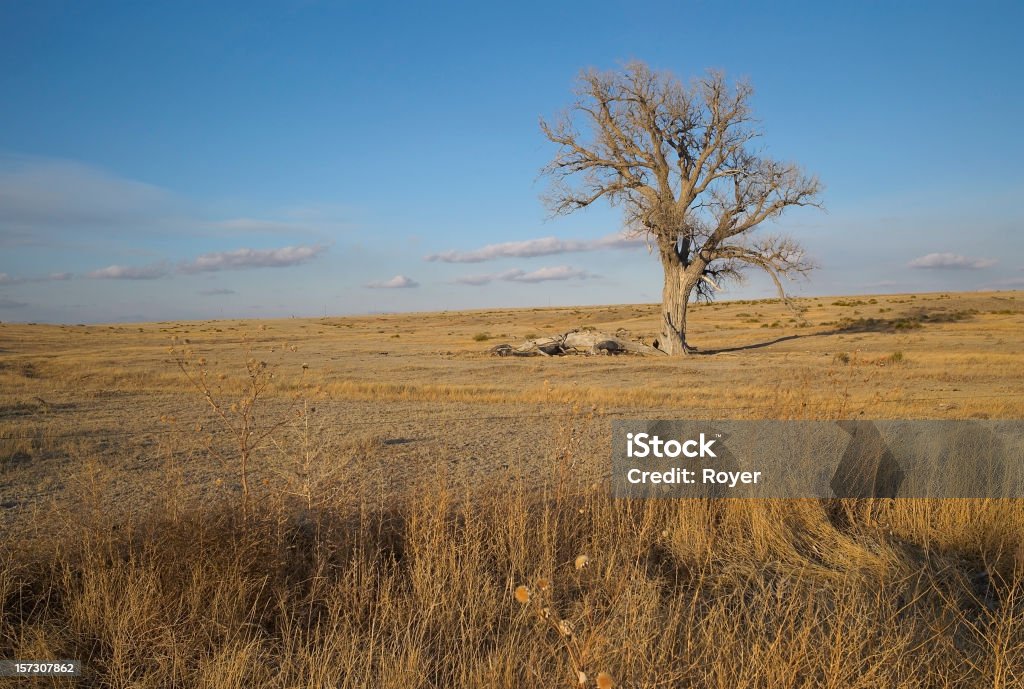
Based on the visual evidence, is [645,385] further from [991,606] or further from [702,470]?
[991,606]

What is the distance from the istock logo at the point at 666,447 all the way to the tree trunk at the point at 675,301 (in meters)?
20.6

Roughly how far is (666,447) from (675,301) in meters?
21.4

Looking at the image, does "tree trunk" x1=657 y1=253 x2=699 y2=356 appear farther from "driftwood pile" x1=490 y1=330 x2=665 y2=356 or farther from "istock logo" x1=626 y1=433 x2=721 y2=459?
"istock logo" x1=626 y1=433 x2=721 y2=459

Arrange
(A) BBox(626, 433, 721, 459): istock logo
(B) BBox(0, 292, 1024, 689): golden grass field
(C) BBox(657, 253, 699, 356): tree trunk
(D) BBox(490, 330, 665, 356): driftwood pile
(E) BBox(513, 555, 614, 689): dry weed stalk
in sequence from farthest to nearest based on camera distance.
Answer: (D) BBox(490, 330, 665, 356): driftwood pile, (C) BBox(657, 253, 699, 356): tree trunk, (A) BBox(626, 433, 721, 459): istock logo, (B) BBox(0, 292, 1024, 689): golden grass field, (E) BBox(513, 555, 614, 689): dry weed stalk

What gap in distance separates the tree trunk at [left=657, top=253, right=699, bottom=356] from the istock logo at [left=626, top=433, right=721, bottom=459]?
20.6m

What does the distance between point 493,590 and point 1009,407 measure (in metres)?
10.6

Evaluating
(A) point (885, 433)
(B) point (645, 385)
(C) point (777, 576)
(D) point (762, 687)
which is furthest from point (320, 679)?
(B) point (645, 385)

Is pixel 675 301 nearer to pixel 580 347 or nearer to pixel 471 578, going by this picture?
pixel 580 347

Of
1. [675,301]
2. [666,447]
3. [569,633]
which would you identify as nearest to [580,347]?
[675,301]

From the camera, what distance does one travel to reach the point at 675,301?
90.5 ft
